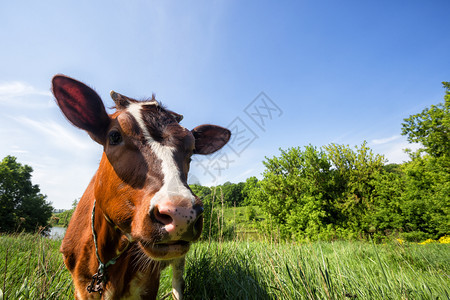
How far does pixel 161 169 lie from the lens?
159cm

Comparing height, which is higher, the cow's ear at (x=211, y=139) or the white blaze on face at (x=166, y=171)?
the cow's ear at (x=211, y=139)

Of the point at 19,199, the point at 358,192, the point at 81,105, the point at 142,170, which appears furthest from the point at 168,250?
the point at 19,199

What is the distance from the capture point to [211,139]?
320 centimetres

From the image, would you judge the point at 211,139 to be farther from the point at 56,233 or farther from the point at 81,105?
the point at 56,233

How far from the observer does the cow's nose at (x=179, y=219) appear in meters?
1.24

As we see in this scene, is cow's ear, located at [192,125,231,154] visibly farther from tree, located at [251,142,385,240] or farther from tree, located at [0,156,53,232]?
tree, located at [0,156,53,232]

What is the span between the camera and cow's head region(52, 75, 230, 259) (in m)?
1.31

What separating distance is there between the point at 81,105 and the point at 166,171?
52.0 inches

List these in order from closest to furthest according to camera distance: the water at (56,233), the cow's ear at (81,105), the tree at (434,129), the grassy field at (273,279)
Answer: the grassy field at (273,279), the cow's ear at (81,105), the water at (56,233), the tree at (434,129)

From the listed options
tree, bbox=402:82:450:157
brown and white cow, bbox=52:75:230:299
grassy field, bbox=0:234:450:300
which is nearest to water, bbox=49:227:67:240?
grassy field, bbox=0:234:450:300

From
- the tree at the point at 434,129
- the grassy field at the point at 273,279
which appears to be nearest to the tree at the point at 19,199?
the grassy field at the point at 273,279

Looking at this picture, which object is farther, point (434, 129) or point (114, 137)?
point (434, 129)

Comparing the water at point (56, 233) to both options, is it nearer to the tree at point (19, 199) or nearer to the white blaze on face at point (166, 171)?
the white blaze on face at point (166, 171)

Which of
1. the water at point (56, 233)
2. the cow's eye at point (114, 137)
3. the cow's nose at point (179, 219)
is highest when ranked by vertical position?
the cow's eye at point (114, 137)
